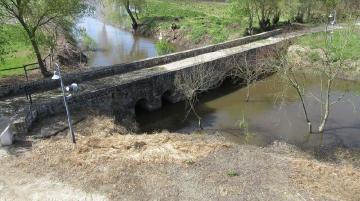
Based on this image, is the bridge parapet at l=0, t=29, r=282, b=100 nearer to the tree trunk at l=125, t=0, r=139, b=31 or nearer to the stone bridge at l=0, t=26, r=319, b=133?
the stone bridge at l=0, t=26, r=319, b=133

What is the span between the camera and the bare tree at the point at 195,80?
26562mm

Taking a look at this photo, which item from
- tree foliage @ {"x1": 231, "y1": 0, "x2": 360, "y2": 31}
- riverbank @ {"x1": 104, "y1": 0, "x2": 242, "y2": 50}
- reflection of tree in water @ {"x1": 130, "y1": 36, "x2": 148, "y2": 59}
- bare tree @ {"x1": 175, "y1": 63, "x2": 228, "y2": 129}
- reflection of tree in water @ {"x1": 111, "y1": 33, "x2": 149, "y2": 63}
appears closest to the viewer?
bare tree @ {"x1": 175, "y1": 63, "x2": 228, "y2": 129}

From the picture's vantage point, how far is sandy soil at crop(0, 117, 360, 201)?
1545cm

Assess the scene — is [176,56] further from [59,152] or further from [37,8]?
[59,152]

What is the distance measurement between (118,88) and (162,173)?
392 inches

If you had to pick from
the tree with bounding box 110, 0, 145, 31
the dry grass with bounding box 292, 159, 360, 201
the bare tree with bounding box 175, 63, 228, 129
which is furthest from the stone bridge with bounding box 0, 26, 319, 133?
the tree with bounding box 110, 0, 145, 31

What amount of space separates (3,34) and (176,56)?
38.6ft

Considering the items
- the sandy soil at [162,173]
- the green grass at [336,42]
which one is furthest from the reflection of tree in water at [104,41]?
the sandy soil at [162,173]

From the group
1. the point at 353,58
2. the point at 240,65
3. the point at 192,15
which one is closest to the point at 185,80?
the point at 240,65

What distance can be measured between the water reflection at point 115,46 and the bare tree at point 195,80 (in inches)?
439

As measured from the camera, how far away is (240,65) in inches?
1280

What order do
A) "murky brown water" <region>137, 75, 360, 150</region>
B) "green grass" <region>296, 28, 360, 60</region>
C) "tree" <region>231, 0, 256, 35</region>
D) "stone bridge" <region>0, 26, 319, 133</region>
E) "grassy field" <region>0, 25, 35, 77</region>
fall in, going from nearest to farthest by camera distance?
"stone bridge" <region>0, 26, 319, 133</region>, "murky brown water" <region>137, 75, 360, 150</region>, "grassy field" <region>0, 25, 35, 77</region>, "green grass" <region>296, 28, 360, 60</region>, "tree" <region>231, 0, 256, 35</region>

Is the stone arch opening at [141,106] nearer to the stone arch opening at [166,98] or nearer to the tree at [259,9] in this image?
the stone arch opening at [166,98]

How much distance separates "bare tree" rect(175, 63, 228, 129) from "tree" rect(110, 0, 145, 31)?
22.3 m
